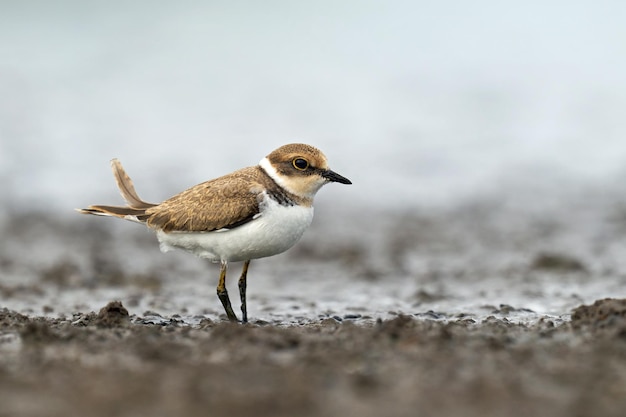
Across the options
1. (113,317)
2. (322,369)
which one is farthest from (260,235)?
(322,369)

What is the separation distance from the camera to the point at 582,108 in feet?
84.7

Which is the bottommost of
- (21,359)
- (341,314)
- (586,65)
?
(21,359)

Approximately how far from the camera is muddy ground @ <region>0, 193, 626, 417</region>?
3.99m

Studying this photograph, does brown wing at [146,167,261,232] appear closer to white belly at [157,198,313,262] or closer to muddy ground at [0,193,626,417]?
white belly at [157,198,313,262]

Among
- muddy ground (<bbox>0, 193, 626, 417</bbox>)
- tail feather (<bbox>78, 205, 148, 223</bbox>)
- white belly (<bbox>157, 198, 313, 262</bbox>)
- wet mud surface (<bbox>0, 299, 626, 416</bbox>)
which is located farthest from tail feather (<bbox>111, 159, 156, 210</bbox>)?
wet mud surface (<bbox>0, 299, 626, 416</bbox>)

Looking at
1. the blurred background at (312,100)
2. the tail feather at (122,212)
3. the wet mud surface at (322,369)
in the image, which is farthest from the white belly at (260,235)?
the blurred background at (312,100)

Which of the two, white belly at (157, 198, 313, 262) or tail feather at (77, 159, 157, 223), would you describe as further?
tail feather at (77, 159, 157, 223)

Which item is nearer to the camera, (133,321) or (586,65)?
(133,321)

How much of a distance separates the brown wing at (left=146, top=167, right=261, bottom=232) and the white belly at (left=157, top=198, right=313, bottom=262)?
0.07m

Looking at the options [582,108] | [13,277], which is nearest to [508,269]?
[13,277]

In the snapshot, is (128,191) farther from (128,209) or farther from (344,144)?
(344,144)

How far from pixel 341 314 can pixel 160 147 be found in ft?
46.5

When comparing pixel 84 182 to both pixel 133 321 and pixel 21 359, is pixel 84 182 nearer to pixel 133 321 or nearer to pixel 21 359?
pixel 133 321

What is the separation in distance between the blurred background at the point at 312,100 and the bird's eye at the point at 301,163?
8.93 m
